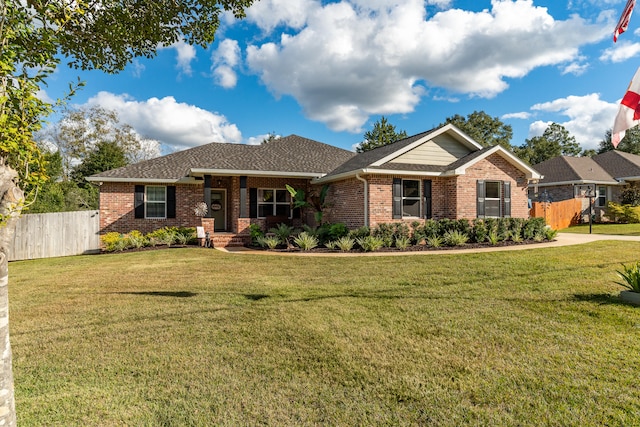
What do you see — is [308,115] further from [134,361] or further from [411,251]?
[134,361]

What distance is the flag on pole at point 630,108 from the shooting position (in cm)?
459

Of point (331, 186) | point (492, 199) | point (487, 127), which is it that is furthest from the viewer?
Answer: point (487, 127)

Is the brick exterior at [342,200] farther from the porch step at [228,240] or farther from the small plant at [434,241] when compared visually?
the small plant at [434,241]

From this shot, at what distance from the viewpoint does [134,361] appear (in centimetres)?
379

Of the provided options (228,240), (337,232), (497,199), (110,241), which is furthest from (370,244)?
(110,241)

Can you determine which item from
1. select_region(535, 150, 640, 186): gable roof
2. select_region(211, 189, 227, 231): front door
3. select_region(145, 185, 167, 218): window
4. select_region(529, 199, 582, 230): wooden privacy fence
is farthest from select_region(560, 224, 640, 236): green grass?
select_region(145, 185, 167, 218): window

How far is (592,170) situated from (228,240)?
26.8 metres

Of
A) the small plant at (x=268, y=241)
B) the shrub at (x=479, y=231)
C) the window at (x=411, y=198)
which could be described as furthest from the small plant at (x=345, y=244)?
the shrub at (x=479, y=231)

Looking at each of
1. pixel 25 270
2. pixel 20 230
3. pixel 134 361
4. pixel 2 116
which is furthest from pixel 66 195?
pixel 2 116

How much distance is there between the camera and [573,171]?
2500 cm

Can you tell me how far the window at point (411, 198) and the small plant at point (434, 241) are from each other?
148 centimetres

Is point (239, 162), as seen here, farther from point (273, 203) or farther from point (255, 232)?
point (255, 232)

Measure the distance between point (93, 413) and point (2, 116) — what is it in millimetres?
2348

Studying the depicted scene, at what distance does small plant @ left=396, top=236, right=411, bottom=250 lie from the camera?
12307mm
